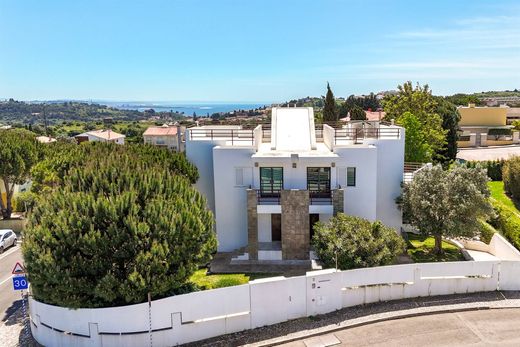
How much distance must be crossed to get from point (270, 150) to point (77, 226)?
16.2 m

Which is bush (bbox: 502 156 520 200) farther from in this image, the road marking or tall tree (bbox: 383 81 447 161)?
the road marking

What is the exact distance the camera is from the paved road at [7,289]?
2116 centimetres

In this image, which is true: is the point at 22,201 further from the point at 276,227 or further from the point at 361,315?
the point at 361,315

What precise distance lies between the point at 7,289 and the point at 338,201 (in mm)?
19905

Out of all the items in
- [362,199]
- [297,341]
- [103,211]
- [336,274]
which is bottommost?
[297,341]

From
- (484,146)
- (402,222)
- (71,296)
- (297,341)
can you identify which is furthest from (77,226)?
(484,146)

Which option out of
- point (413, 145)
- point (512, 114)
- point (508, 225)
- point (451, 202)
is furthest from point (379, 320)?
point (512, 114)

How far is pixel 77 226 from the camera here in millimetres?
16453

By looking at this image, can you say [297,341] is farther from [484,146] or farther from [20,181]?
[484,146]

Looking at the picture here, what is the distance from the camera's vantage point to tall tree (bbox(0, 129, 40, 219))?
34938 mm

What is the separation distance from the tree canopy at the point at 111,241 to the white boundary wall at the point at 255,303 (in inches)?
32.0

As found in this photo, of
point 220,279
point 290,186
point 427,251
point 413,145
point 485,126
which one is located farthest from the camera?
point 485,126

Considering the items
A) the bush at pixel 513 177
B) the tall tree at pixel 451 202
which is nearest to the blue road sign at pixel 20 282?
the tall tree at pixel 451 202

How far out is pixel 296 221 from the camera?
25719 mm
